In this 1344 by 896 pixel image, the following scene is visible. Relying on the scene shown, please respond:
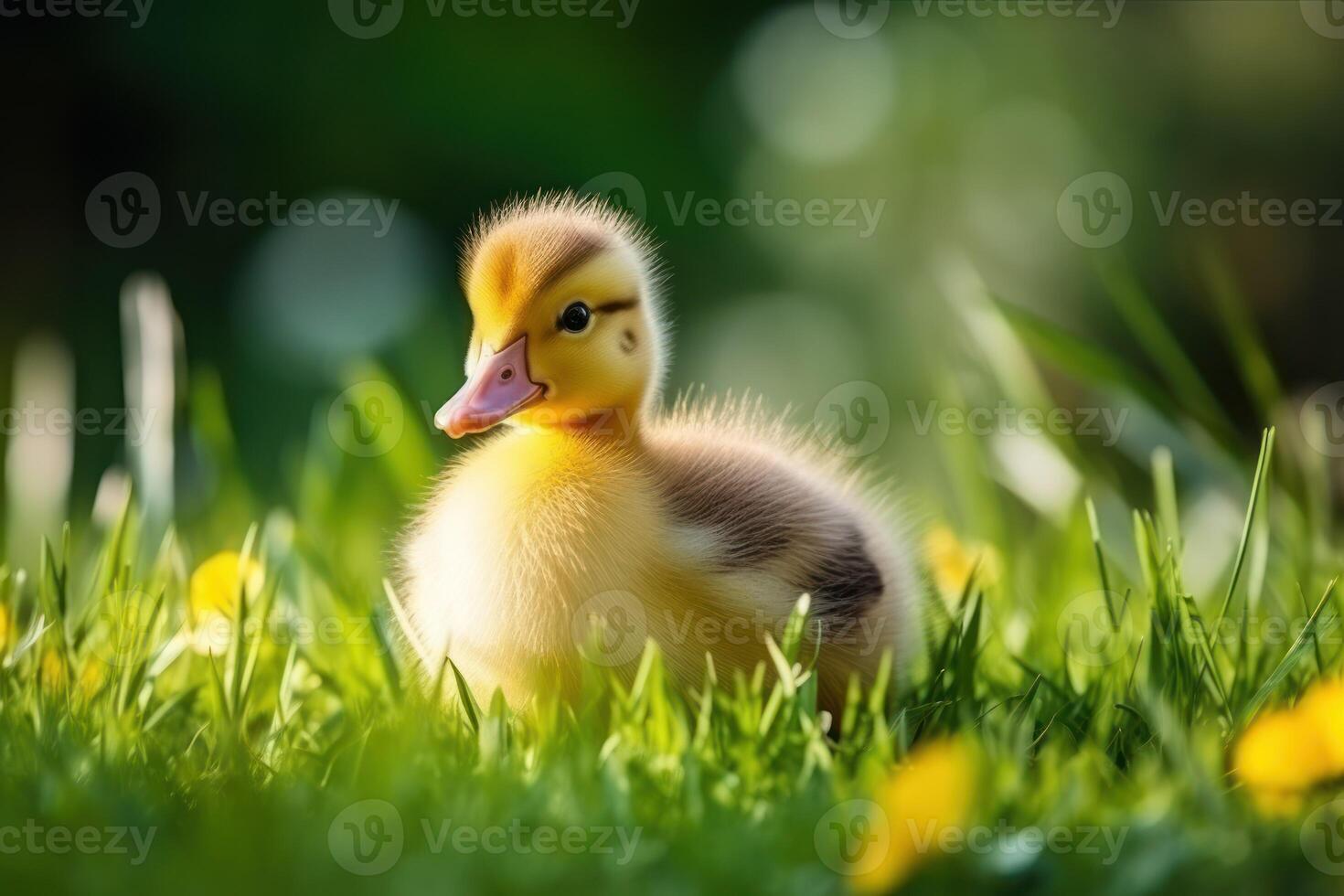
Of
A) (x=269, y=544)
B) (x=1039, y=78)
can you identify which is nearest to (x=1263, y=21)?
(x=1039, y=78)

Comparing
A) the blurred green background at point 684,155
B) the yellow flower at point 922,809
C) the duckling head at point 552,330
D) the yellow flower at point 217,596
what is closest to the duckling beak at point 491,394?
the duckling head at point 552,330

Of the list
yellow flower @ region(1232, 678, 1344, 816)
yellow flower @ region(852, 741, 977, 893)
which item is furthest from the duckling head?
yellow flower @ region(1232, 678, 1344, 816)

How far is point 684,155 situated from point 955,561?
83.9 inches

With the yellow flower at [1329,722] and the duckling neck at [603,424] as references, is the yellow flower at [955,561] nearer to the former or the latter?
the duckling neck at [603,424]

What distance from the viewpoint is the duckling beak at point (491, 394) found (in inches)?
52.7

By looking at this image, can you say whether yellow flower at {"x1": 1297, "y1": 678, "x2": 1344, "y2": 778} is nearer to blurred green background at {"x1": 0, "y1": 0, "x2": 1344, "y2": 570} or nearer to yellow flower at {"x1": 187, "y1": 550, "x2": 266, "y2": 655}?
yellow flower at {"x1": 187, "y1": 550, "x2": 266, "y2": 655}

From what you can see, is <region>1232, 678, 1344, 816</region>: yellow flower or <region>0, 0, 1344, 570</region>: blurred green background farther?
<region>0, 0, 1344, 570</region>: blurred green background

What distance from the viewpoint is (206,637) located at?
5.25 feet

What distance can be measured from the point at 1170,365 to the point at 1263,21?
2.06 metres

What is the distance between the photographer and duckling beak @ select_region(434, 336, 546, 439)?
4.39 feet

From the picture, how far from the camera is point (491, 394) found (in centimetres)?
137

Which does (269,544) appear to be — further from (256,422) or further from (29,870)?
(256,422)

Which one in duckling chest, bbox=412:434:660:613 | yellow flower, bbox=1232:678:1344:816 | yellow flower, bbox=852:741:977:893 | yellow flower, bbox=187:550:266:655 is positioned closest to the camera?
yellow flower, bbox=852:741:977:893

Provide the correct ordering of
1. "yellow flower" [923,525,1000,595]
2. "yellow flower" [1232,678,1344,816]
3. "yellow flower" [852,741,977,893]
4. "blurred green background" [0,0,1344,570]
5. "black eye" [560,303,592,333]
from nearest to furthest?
"yellow flower" [852,741,977,893] < "yellow flower" [1232,678,1344,816] < "black eye" [560,303,592,333] < "yellow flower" [923,525,1000,595] < "blurred green background" [0,0,1344,570]
